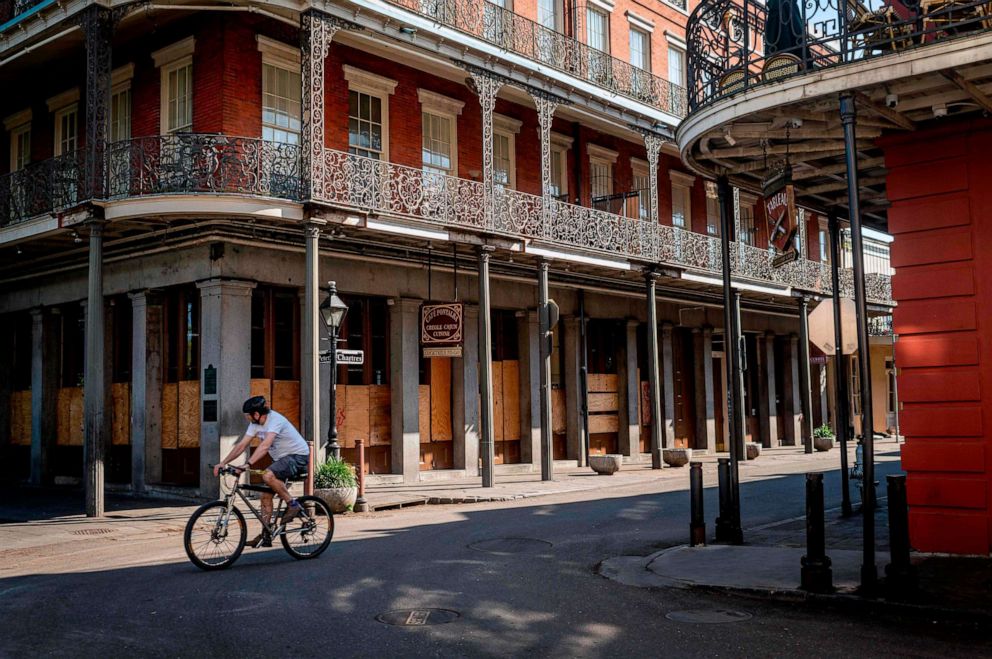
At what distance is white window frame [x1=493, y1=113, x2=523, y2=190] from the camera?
70.9 ft

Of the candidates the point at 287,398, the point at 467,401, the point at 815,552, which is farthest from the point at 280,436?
the point at 467,401

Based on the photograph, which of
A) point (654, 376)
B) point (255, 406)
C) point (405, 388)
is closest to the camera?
point (255, 406)

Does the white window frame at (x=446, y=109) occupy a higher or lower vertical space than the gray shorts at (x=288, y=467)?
higher

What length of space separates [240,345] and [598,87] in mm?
9812

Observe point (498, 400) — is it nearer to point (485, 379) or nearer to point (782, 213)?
point (485, 379)

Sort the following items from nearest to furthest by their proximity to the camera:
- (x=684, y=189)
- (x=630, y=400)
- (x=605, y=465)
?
1. (x=605, y=465)
2. (x=630, y=400)
3. (x=684, y=189)

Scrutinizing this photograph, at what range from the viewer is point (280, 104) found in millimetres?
17375

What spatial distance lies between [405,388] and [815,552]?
12604mm

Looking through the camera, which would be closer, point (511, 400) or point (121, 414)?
point (121, 414)

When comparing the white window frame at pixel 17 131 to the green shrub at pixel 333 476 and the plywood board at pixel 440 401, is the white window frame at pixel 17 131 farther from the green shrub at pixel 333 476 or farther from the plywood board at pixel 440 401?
the green shrub at pixel 333 476

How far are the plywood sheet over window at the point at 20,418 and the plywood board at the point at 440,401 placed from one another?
8.90m

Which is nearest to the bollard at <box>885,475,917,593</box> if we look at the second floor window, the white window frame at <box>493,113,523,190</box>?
the second floor window

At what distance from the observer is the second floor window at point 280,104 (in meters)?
17.1

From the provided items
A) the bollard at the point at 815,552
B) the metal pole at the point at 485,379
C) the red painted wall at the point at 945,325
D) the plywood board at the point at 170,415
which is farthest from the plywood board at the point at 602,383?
the bollard at the point at 815,552
